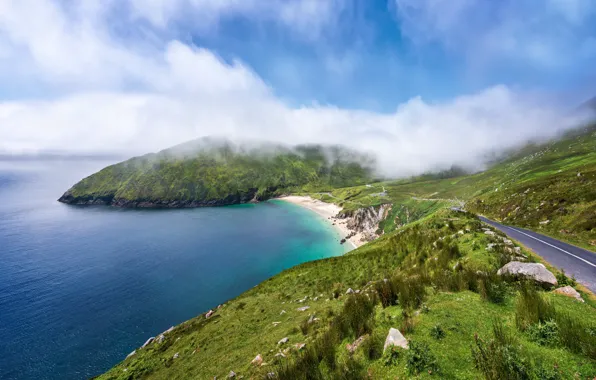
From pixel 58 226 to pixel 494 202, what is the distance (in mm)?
206661

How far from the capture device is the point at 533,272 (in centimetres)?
1213

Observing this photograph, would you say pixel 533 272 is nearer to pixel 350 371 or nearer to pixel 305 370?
pixel 350 371

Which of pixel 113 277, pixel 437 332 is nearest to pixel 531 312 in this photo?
pixel 437 332

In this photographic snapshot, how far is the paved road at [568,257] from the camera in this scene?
14.9 metres

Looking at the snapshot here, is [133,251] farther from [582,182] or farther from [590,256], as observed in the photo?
[582,182]

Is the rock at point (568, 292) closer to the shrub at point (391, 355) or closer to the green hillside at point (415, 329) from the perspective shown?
the green hillside at point (415, 329)

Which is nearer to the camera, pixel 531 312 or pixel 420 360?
pixel 420 360

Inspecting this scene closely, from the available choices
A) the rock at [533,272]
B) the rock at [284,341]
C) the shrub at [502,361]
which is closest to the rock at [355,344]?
the shrub at [502,361]

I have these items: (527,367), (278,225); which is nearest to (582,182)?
(527,367)

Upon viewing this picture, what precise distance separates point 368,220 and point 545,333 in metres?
112

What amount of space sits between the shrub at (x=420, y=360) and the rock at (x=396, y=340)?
564 mm

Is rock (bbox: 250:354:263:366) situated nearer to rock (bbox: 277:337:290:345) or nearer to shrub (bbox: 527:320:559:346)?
rock (bbox: 277:337:290:345)

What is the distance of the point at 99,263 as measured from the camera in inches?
3219

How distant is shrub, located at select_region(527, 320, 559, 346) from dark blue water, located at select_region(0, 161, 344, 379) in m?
52.7
